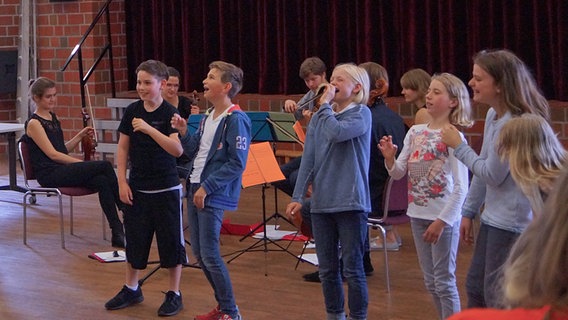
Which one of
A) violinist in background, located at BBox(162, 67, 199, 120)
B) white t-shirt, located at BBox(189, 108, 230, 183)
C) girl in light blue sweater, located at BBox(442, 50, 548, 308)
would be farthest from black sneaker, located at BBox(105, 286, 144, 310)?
girl in light blue sweater, located at BBox(442, 50, 548, 308)

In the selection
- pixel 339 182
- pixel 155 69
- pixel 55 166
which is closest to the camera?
pixel 339 182

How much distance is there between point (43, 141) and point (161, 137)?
2.16m

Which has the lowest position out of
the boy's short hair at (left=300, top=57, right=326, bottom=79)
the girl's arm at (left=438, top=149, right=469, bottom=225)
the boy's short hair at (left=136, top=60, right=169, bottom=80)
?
the girl's arm at (left=438, top=149, right=469, bottom=225)

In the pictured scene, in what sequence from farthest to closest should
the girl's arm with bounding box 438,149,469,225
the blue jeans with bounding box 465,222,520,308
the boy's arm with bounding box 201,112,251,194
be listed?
the boy's arm with bounding box 201,112,251,194, the girl's arm with bounding box 438,149,469,225, the blue jeans with bounding box 465,222,520,308

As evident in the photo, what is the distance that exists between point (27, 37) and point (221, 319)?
6712 mm

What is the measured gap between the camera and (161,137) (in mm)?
4426

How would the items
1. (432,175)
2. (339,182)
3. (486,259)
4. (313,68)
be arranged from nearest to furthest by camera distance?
(486,259)
(432,175)
(339,182)
(313,68)

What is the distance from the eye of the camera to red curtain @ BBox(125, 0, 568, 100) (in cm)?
777

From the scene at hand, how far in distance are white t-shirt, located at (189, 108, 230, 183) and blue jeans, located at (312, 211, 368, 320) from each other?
2.25ft

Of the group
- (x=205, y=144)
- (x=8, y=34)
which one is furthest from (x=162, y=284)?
(x=8, y=34)

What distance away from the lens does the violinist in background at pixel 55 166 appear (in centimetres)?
629

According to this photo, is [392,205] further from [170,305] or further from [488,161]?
[488,161]

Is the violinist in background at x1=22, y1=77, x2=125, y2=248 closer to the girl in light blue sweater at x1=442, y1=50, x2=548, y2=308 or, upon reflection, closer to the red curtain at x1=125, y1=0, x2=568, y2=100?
the red curtain at x1=125, y1=0, x2=568, y2=100

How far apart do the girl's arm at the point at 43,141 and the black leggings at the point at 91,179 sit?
65 millimetres
